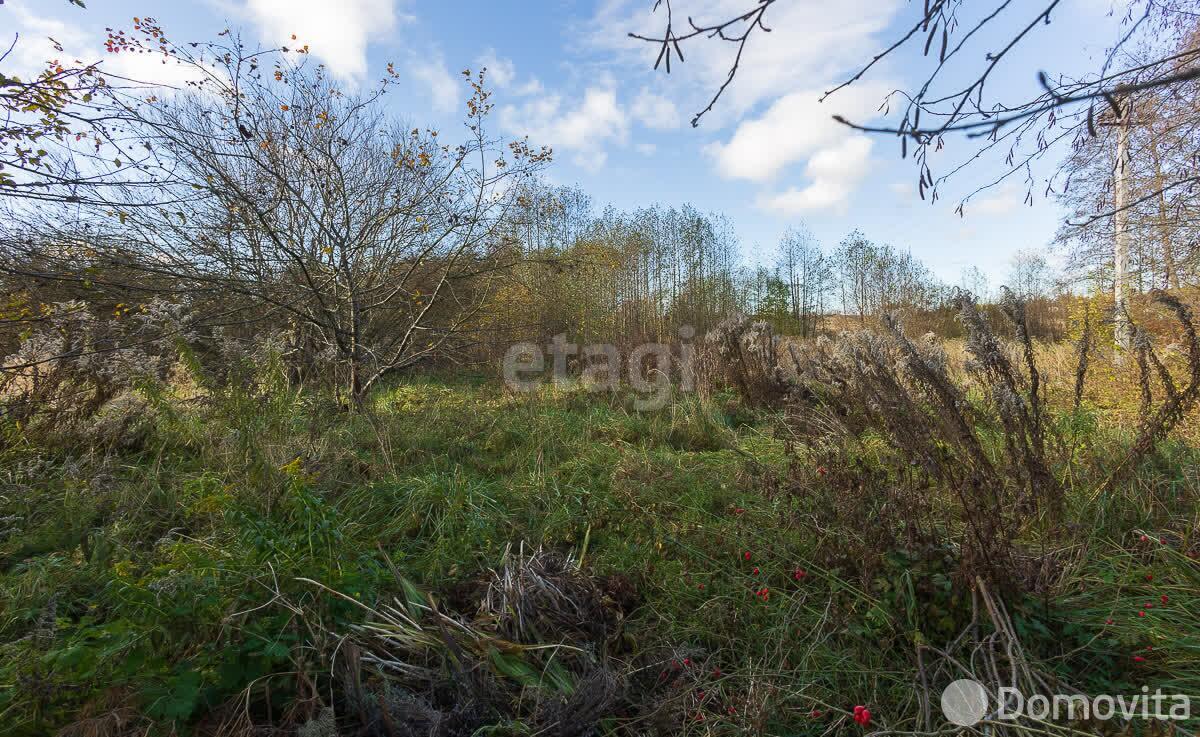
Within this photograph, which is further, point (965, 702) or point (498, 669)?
point (498, 669)

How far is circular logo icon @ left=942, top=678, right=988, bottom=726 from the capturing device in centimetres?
134

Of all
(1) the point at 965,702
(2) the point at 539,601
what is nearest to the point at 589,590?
(2) the point at 539,601

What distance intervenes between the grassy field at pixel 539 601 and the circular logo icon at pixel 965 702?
6 centimetres

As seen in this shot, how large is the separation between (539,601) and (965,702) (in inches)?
53.7

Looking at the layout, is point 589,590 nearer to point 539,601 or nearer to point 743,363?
point 539,601

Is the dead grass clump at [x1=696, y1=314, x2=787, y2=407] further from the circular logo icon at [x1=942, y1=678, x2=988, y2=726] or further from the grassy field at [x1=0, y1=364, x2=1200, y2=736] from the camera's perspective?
the circular logo icon at [x1=942, y1=678, x2=988, y2=726]

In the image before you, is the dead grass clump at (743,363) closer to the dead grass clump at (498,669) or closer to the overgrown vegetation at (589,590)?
the overgrown vegetation at (589,590)

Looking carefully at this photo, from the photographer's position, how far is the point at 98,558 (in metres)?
2.22

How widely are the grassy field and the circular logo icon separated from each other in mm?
60

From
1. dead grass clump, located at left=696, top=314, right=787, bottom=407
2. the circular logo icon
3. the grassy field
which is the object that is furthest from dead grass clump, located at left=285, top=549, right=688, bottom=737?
dead grass clump, located at left=696, top=314, right=787, bottom=407

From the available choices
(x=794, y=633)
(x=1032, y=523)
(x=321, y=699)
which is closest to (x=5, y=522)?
(x=321, y=699)

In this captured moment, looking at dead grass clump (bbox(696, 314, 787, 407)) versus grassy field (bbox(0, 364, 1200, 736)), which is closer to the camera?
grassy field (bbox(0, 364, 1200, 736))

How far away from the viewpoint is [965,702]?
1.41m

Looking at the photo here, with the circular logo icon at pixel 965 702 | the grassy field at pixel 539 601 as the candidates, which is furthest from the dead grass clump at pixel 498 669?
the circular logo icon at pixel 965 702
